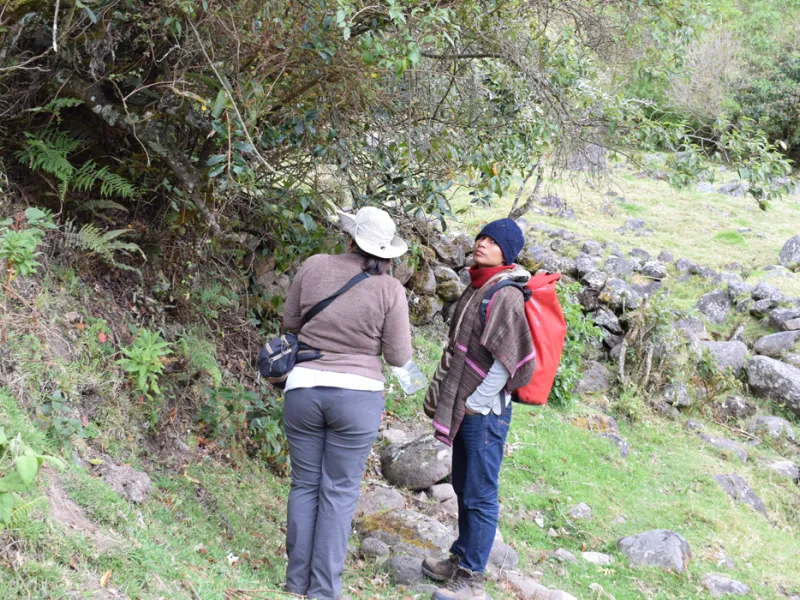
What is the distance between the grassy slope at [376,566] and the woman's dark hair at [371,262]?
170 centimetres

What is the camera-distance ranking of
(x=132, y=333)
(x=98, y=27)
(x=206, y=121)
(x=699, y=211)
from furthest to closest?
(x=699, y=211) < (x=132, y=333) < (x=206, y=121) < (x=98, y=27)

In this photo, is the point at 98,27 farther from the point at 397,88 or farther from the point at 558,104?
the point at 558,104

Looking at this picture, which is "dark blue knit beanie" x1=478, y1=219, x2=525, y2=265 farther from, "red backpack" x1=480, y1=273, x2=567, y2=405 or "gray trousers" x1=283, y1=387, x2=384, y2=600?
"gray trousers" x1=283, y1=387, x2=384, y2=600

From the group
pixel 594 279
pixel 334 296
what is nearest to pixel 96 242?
pixel 334 296

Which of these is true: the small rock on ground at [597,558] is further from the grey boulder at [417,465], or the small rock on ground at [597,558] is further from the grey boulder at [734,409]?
the grey boulder at [734,409]

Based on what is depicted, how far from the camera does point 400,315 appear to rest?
3859 millimetres

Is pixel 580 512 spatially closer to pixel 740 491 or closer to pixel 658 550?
pixel 658 550

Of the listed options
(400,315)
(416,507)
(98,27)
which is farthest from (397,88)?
(416,507)

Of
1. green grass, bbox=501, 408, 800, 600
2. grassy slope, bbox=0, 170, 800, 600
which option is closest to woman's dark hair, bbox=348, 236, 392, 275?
grassy slope, bbox=0, 170, 800, 600

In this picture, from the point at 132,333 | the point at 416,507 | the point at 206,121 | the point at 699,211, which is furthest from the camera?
the point at 699,211

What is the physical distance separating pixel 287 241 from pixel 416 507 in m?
2.55

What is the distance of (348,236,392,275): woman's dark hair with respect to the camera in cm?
385

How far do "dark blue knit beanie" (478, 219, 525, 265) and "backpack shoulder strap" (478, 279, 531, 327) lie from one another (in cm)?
17

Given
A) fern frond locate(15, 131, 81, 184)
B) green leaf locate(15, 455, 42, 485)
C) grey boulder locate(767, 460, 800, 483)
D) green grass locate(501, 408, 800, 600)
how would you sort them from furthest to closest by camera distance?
grey boulder locate(767, 460, 800, 483) → green grass locate(501, 408, 800, 600) → fern frond locate(15, 131, 81, 184) → green leaf locate(15, 455, 42, 485)
